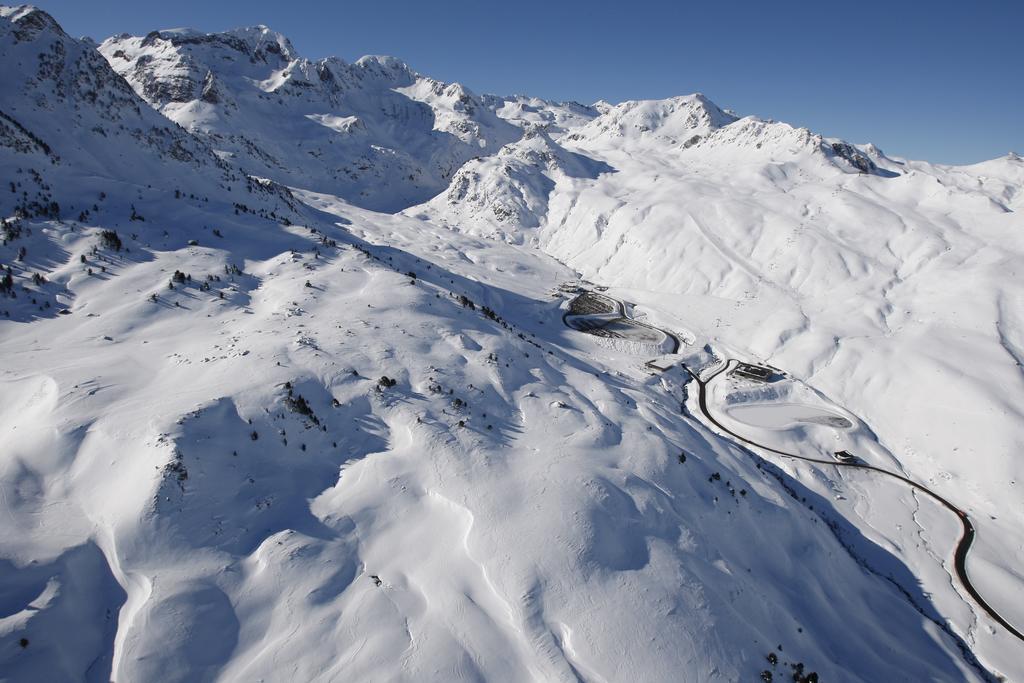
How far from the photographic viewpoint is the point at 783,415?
1810 inches

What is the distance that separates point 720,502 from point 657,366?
93.3 feet

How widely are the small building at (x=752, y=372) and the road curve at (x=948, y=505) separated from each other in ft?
9.20

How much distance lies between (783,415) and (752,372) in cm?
726

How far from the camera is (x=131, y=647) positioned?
13.1 metres

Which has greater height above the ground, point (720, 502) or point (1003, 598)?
point (720, 502)

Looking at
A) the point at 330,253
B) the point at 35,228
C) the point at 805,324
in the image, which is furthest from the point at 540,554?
the point at 805,324

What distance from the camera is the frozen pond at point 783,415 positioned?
44.5 meters

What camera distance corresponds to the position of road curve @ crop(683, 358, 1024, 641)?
94.0 ft

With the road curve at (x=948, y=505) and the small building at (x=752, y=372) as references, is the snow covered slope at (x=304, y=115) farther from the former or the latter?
the road curve at (x=948, y=505)

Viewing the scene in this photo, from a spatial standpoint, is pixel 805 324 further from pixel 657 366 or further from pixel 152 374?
pixel 152 374

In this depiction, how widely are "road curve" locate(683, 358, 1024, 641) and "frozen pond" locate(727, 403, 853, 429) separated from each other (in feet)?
9.11

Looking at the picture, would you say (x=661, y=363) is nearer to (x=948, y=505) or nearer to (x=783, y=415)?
(x=783, y=415)

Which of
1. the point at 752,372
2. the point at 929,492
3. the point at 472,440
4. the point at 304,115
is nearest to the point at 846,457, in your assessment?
the point at 929,492

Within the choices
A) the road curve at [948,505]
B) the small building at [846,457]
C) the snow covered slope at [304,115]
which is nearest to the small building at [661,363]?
the road curve at [948,505]
